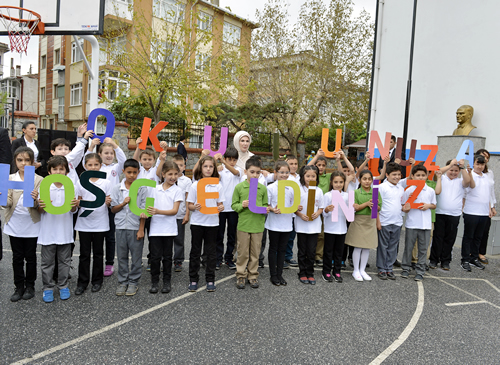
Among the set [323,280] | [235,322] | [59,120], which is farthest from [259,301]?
[59,120]

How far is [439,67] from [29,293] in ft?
41.2

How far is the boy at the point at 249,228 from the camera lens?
5004mm

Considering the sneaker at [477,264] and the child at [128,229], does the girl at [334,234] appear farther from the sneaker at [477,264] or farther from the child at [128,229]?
the sneaker at [477,264]

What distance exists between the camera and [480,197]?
6.50 meters

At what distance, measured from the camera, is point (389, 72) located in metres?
14.4

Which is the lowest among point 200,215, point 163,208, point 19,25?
point 200,215

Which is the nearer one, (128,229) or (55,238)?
(55,238)

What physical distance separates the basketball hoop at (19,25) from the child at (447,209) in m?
8.24

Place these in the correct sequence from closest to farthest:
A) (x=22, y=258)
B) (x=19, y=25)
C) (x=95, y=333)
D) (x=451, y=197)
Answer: (x=95, y=333), (x=22, y=258), (x=451, y=197), (x=19, y=25)

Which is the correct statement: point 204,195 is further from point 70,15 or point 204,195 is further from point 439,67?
point 439,67

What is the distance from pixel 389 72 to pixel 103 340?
14100mm

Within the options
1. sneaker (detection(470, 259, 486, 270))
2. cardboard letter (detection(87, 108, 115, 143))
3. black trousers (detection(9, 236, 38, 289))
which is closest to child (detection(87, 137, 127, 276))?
cardboard letter (detection(87, 108, 115, 143))

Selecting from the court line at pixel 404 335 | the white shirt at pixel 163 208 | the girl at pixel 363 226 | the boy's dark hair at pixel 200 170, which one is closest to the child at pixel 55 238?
the white shirt at pixel 163 208

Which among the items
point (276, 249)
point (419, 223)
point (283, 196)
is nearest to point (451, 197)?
point (419, 223)
